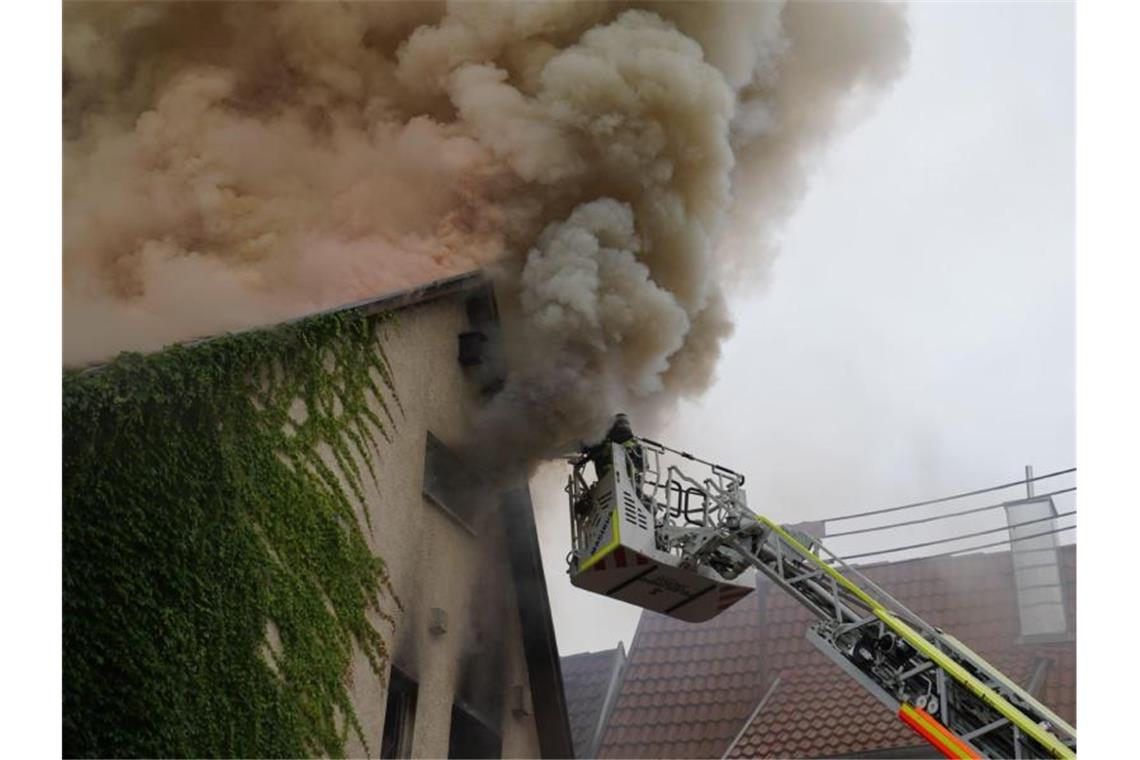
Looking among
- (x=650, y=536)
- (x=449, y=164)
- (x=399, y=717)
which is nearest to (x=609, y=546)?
(x=650, y=536)

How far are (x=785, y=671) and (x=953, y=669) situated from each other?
5453 millimetres

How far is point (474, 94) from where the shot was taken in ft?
33.4

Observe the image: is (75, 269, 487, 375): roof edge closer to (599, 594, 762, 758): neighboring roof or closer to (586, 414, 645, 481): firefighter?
(586, 414, 645, 481): firefighter

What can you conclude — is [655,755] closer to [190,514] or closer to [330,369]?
[330,369]

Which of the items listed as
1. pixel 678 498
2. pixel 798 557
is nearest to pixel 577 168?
pixel 678 498

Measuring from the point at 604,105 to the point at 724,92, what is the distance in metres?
1.10

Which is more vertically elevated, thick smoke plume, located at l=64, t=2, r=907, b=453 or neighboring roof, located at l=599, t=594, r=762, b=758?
thick smoke plume, located at l=64, t=2, r=907, b=453

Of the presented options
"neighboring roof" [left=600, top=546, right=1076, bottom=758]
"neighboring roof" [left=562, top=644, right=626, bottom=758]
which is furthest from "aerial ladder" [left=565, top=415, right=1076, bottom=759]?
"neighboring roof" [left=562, top=644, right=626, bottom=758]

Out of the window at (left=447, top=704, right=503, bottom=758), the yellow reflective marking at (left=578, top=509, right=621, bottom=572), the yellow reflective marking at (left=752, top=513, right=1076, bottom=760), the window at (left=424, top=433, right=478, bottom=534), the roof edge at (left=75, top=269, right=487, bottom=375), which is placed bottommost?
the window at (left=447, top=704, right=503, bottom=758)

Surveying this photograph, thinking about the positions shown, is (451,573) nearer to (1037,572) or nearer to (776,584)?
(776,584)

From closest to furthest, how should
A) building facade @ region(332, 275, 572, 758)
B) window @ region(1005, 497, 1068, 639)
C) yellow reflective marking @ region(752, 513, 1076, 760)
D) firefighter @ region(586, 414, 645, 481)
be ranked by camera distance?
yellow reflective marking @ region(752, 513, 1076, 760), building facade @ region(332, 275, 572, 758), firefighter @ region(586, 414, 645, 481), window @ region(1005, 497, 1068, 639)

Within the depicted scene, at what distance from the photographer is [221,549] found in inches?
232

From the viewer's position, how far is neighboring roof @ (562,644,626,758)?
42.0 ft

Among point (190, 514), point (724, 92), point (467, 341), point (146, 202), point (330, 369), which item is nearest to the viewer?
point (190, 514)
